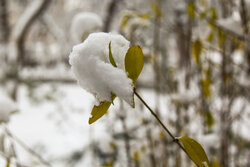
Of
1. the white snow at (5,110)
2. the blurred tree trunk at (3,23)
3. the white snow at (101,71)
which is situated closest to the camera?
the white snow at (101,71)

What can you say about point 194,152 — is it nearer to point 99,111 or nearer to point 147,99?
point 99,111

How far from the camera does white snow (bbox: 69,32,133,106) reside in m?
0.29

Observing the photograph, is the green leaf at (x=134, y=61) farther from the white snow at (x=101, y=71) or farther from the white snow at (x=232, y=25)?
the white snow at (x=232, y=25)

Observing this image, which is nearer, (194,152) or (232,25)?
(194,152)

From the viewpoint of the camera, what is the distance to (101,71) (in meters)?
0.30

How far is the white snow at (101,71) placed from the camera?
29 cm

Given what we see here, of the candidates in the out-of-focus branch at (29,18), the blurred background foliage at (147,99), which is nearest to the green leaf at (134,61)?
the blurred background foliage at (147,99)

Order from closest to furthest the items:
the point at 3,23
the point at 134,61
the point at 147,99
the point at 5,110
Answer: the point at 134,61 < the point at 5,110 < the point at 3,23 < the point at 147,99

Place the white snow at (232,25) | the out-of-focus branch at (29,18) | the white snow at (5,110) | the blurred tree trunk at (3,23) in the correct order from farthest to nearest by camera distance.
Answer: the blurred tree trunk at (3,23)
the out-of-focus branch at (29,18)
the white snow at (232,25)
the white snow at (5,110)

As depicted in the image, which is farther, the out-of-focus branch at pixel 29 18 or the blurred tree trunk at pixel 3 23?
the blurred tree trunk at pixel 3 23

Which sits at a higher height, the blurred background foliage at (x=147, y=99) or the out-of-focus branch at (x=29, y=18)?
the out-of-focus branch at (x=29, y=18)

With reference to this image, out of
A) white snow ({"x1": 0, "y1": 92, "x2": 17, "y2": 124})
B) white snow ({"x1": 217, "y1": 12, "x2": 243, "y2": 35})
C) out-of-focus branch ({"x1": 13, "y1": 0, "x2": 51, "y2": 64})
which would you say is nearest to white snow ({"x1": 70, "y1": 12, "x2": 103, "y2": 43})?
white snow ({"x1": 0, "y1": 92, "x2": 17, "y2": 124})

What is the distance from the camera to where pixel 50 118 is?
4734 mm

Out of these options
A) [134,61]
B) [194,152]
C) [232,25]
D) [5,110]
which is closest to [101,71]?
[134,61]
